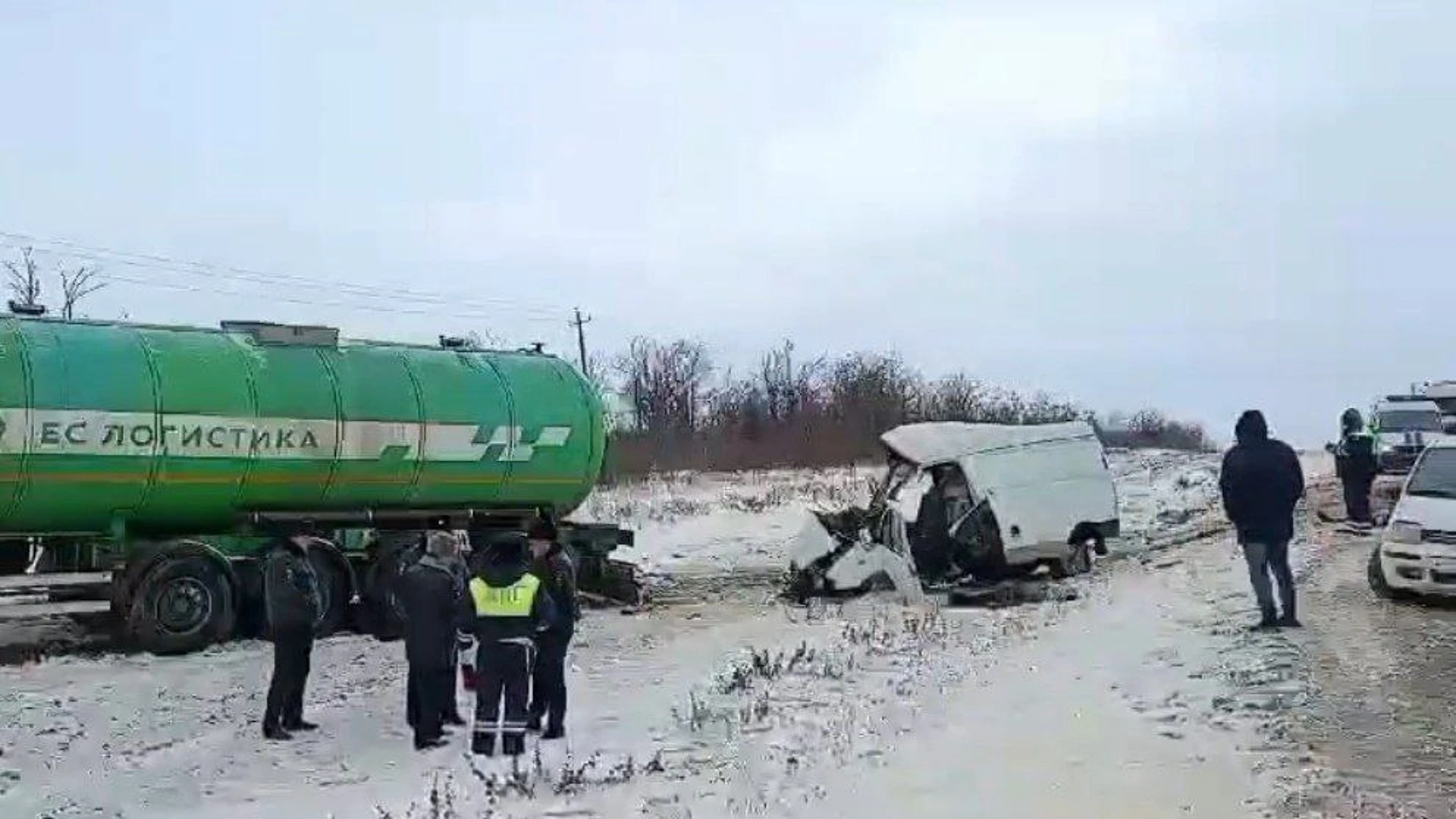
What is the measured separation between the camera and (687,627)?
17.5m

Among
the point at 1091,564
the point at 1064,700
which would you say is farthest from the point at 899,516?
the point at 1064,700

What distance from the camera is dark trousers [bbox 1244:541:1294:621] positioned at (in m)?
13.3

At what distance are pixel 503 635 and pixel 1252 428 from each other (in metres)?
7.55

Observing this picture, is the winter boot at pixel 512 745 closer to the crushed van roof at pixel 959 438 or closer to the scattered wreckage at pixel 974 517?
the scattered wreckage at pixel 974 517

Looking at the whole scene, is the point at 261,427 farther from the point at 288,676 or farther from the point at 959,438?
the point at 959,438

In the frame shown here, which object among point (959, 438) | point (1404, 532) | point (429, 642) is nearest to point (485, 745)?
point (429, 642)

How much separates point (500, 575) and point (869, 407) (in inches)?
2635

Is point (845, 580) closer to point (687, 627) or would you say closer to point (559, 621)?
point (687, 627)

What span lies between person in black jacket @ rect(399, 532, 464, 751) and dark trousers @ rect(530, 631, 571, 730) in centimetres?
61

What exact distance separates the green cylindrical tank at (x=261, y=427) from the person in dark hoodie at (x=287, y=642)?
5.62 m

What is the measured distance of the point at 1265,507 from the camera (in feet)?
43.7

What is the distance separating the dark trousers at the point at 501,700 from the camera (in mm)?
9477

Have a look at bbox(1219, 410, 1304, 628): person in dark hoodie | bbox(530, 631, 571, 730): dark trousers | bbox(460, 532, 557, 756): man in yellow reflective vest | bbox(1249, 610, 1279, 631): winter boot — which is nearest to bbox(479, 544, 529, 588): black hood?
bbox(460, 532, 557, 756): man in yellow reflective vest

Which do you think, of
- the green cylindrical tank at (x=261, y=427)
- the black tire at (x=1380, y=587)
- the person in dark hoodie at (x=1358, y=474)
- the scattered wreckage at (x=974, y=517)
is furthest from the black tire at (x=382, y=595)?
the person in dark hoodie at (x=1358, y=474)
